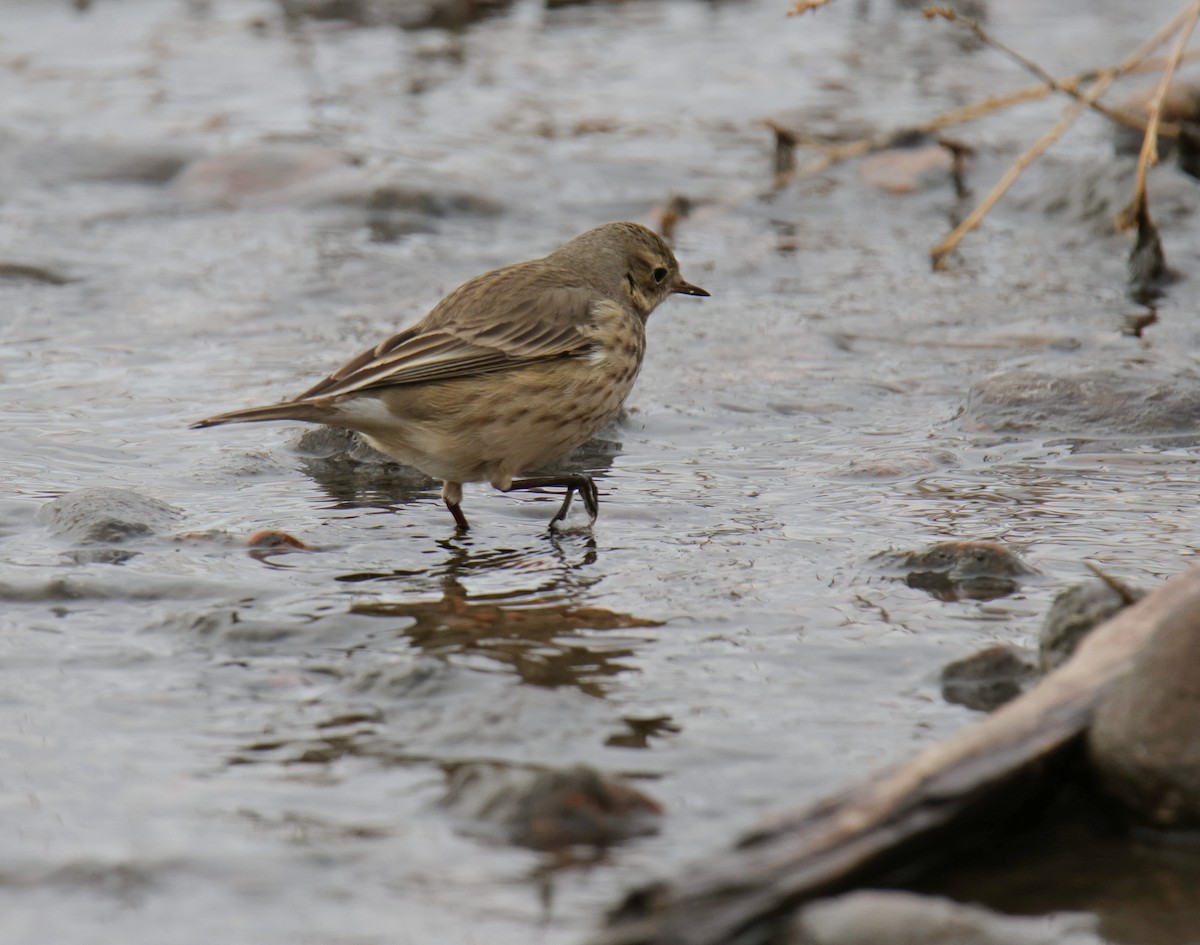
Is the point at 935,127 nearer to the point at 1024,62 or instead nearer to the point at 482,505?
the point at 1024,62

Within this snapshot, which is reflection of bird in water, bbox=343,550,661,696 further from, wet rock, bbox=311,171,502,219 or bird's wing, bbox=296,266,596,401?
wet rock, bbox=311,171,502,219

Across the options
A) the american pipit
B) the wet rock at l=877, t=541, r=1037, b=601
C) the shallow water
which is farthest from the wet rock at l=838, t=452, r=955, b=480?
the wet rock at l=877, t=541, r=1037, b=601

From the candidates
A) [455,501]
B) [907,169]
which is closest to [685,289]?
[455,501]

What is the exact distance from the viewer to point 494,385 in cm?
729

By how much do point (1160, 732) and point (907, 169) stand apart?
9263mm

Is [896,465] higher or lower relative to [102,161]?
higher

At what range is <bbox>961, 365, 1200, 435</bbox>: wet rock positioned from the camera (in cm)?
771

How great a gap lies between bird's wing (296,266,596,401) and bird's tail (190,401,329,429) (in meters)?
0.10

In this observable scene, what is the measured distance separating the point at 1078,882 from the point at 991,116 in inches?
456

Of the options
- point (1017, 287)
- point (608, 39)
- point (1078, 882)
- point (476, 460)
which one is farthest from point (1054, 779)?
point (608, 39)

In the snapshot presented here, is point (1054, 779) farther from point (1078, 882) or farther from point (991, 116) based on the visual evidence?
point (991, 116)

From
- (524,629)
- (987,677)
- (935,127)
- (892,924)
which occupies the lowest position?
(524,629)

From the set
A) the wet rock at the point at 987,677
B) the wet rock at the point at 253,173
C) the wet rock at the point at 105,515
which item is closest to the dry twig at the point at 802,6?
the wet rock at the point at 105,515

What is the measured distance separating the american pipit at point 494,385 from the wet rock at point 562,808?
9.17 ft
